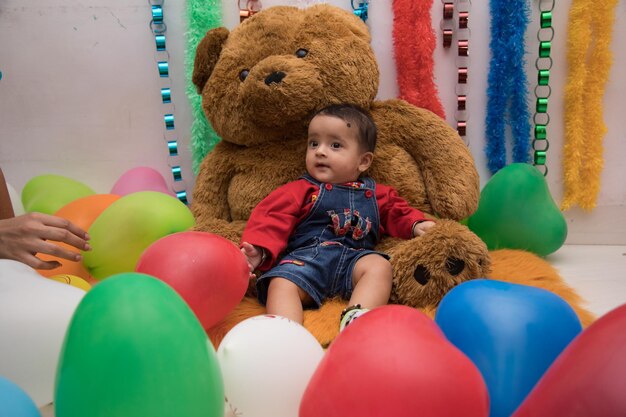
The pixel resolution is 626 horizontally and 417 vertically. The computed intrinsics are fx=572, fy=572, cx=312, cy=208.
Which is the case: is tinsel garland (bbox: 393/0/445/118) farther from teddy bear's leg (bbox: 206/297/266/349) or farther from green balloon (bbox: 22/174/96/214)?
green balloon (bbox: 22/174/96/214)

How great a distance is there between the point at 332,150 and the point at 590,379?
3.02ft

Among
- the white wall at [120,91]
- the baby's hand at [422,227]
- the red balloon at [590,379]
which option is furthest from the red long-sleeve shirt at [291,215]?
the red balloon at [590,379]

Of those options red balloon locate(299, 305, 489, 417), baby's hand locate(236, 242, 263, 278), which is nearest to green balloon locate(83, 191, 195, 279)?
baby's hand locate(236, 242, 263, 278)

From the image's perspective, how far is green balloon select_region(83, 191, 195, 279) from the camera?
1246mm

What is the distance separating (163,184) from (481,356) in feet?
4.08

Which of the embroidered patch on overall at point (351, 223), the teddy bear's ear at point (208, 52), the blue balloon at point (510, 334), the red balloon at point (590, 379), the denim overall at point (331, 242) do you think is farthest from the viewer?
the teddy bear's ear at point (208, 52)

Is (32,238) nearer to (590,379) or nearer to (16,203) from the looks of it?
(16,203)

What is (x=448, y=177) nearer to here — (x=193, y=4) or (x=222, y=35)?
(x=222, y=35)

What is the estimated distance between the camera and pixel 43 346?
2.65ft

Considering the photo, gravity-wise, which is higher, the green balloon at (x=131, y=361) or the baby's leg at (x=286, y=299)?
the green balloon at (x=131, y=361)

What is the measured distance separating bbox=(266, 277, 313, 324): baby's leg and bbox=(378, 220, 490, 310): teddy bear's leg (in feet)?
0.67

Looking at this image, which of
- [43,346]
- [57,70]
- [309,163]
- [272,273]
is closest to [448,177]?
[309,163]

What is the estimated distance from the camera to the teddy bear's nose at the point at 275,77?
1.39 m

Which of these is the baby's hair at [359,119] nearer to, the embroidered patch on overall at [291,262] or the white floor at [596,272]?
the embroidered patch on overall at [291,262]
